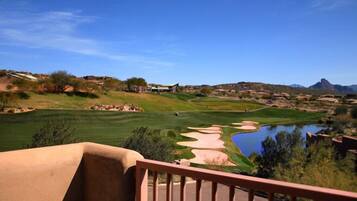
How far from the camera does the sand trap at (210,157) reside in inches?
1011

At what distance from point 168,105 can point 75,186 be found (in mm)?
60494

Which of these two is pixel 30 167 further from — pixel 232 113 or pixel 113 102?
pixel 232 113

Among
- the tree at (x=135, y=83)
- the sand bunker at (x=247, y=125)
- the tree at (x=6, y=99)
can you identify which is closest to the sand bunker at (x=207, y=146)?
the sand bunker at (x=247, y=125)

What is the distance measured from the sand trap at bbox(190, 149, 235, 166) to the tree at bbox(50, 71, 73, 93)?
94.5 ft

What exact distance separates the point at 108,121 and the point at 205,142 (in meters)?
13.7

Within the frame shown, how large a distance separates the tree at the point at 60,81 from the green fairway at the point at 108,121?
30.5 ft

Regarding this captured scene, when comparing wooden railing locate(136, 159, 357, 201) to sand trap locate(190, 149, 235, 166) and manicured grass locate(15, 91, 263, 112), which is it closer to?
sand trap locate(190, 149, 235, 166)

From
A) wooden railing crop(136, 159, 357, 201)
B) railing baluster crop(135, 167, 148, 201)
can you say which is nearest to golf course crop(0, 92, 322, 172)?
railing baluster crop(135, 167, 148, 201)

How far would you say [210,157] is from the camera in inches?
1112

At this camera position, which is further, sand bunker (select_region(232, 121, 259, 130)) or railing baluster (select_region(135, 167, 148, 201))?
sand bunker (select_region(232, 121, 259, 130))

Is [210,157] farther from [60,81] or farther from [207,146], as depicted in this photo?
[60,81]

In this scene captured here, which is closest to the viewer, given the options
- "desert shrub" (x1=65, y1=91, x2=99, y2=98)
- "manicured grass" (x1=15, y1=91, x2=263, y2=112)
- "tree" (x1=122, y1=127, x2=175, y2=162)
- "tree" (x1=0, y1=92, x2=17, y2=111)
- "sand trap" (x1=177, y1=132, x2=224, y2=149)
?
"tree" (x1=122, y1=127, x2=175, y2=162)

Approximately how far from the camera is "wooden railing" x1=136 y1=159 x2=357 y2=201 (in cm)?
245

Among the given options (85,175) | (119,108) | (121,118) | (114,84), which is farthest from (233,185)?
(114,84)
